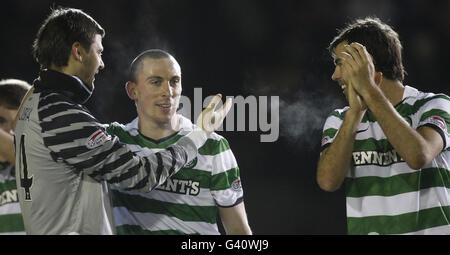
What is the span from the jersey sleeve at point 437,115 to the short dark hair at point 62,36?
1.20 metres

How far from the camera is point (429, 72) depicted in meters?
2.37

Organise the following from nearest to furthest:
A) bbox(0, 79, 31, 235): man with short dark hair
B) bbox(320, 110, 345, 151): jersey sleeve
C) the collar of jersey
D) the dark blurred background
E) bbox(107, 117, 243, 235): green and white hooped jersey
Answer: the collar of jersey, bbox(320, 110, 345, 151): jersey sleeve, bbox(107, 117, 243, 235): green and white hooped jersey, bbox(0, 79, 31, 235): man with short dark hair, the dark blurred background

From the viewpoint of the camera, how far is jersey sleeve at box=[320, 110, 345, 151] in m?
1.78

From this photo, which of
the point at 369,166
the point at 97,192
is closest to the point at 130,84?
the point at 97,192

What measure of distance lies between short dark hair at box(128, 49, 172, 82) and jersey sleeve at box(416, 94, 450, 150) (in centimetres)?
109

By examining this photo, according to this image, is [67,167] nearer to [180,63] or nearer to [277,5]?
[180,63]

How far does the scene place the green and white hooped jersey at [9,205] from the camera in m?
2.08

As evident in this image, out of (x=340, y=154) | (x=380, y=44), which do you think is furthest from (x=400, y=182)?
(x=380, y=44)

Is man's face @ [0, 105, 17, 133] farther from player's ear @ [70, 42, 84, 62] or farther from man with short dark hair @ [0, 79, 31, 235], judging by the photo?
player's ear @ [70, 42, 84, 62]

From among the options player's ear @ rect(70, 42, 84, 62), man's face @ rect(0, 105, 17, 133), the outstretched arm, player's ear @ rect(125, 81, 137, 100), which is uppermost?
player's ear @ rect(70, 42, 84, 62)

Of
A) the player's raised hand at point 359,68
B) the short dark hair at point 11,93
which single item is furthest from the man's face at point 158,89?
the player's raised hand at point 359,68

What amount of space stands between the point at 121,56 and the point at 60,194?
92 centimetres

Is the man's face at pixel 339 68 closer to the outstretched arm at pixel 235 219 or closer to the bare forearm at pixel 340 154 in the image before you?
the bare forearm at pixel 340 154

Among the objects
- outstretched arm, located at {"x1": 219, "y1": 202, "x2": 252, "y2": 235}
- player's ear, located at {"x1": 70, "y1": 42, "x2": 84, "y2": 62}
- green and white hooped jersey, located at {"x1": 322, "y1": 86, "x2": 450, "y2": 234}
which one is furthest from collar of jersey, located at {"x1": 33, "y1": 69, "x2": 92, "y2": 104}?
green and white hooped jersey, located at {"x1": 322, "y1": 86, "x2": 450, "y2": 234}
